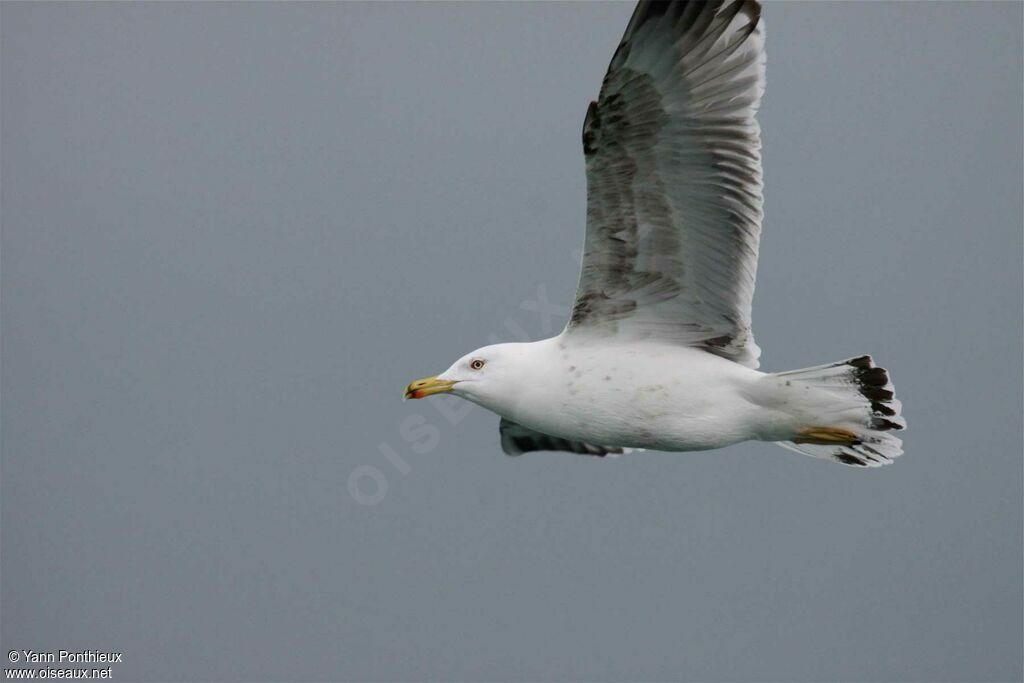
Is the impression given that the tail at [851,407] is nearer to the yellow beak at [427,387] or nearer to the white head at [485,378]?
the white head at [485,378]

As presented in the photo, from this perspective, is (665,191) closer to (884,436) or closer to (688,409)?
(688,409)

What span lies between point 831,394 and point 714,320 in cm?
69

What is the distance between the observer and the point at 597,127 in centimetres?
616

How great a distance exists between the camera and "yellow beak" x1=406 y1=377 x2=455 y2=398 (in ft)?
23.3

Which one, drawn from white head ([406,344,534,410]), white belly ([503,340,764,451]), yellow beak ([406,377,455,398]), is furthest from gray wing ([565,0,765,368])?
yellow beak ([406,377,455,398])

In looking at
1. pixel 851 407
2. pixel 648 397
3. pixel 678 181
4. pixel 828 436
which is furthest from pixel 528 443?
pixel 678 181

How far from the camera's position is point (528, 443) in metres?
8.37

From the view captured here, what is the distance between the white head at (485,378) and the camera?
698 centimetres

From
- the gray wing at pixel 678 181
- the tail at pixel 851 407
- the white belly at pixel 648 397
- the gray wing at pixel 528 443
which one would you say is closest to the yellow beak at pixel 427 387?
the white belly at pixel 648 397

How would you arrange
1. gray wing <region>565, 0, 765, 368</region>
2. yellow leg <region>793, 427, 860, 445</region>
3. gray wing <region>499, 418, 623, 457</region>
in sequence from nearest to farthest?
1. gray wing <region>565, 0, 765, 368</region>
2. yellow leg <region>793, 427, 860, 445</region>
3. gray wing <region>499, 418, 623, 457</region>

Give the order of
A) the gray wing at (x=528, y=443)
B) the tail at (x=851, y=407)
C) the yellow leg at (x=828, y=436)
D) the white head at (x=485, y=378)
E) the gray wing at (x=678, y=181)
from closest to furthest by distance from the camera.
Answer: the gray wing at (x=678, y=181) → the tail at (x=851, y=407) → the yellow leg at (x=828, y=436) → the white head at (x=485, y=378) → the gray wing at (x=528, y=443)

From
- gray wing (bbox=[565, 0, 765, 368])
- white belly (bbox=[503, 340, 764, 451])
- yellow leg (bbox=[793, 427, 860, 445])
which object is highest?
gray wing (bbox=[565, 0, 765, 368])

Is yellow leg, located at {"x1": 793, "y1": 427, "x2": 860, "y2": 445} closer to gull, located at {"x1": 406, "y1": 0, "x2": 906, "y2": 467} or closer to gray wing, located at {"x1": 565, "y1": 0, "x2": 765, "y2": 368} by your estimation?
gull, located at {"x1": 406, "y1": 0, "x2": 906, "y2": 467}

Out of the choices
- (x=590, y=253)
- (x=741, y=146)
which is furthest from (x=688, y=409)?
(x=741, y=146)
